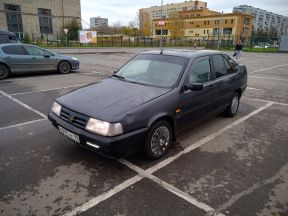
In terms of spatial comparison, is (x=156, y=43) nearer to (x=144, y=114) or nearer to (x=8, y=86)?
(x=8, y=86)

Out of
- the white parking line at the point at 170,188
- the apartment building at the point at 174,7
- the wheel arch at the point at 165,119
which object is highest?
the apartment building at the point at 174,7

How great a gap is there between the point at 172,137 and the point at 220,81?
1.83m

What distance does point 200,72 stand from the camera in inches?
189

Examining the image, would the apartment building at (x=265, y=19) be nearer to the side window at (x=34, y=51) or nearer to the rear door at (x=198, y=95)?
the side window at (x=34, y=51)

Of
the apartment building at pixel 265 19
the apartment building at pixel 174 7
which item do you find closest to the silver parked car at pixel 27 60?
the apartment building at pixel 174 7

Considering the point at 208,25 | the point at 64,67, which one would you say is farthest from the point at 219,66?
the point at 208,25

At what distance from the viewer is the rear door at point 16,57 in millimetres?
10406

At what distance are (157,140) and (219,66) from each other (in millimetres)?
2519

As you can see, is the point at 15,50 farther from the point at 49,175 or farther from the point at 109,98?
the point at 49,175

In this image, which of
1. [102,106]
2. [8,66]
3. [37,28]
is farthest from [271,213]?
[37,28]

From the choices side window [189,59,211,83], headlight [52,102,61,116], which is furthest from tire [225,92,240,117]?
headlight [52,102,61,116]

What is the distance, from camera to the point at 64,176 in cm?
356

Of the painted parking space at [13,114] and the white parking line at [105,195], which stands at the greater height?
the painted parking space at [13,114]

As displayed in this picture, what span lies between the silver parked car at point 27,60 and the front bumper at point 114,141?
8.26 m
